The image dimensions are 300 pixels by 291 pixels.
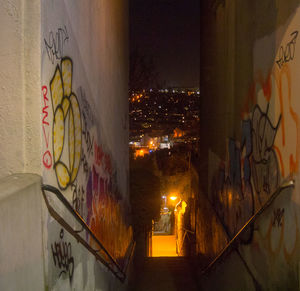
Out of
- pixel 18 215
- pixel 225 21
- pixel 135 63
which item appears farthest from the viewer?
pixel 135 63

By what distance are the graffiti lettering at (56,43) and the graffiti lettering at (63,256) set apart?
4.67ft

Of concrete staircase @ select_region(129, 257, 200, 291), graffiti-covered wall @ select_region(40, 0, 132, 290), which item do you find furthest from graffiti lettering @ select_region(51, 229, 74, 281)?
concrete staircase @ select_region(129, 257, 200, 291)

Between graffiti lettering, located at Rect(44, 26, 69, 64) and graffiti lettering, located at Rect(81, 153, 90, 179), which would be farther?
graffiti lettering, located at Rect(81, 153, 90, 179)

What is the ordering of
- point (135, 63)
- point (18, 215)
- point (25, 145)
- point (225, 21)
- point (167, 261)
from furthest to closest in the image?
point (135, 63)
point (167, 261)
point (225, 21)
point (25, 145)
point (18, 215)

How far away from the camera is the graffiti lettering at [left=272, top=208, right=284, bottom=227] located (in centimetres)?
297

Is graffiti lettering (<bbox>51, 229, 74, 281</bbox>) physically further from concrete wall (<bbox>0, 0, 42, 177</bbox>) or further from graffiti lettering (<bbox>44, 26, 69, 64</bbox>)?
graffiti lettering (<bbox>44, 26, 69, 64</bbox>)

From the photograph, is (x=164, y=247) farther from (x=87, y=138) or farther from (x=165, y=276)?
(x=87, y=138)

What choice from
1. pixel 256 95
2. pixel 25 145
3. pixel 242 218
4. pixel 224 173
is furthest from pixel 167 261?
pixel 25 145

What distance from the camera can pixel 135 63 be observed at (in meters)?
14.5

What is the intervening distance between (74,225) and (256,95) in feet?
9.68

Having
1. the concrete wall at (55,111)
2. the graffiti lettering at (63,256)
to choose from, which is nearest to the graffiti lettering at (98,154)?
the concrete wall at (55,111)

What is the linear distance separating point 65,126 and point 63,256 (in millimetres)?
1118

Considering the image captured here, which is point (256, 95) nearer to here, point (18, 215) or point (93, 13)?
point (93, 13)

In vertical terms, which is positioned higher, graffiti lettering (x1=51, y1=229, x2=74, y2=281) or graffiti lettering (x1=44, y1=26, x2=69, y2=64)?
graffiti lettering (x1=44, y1=26, x2=69, y2=64)
